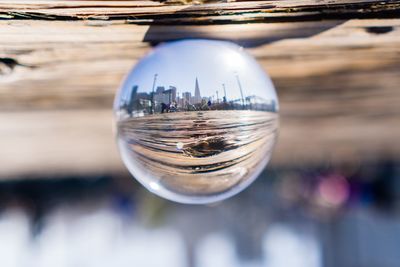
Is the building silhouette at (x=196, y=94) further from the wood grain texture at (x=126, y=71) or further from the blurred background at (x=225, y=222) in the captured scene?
the blurred background at (x=225, y=222)

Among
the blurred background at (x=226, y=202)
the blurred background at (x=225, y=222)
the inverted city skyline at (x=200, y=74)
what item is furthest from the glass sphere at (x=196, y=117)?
the blurred background at (x=225, y=222)

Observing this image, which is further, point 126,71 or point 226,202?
point 226,202

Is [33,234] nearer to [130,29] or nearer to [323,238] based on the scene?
[323,238]

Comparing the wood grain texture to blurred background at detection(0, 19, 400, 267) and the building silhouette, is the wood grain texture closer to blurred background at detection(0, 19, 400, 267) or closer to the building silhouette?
blurred background at detection(0, 19, 400, 267)

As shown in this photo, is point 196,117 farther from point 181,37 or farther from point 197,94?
point 181,37

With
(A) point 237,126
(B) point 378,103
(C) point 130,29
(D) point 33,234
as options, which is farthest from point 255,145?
(D) point 33,234

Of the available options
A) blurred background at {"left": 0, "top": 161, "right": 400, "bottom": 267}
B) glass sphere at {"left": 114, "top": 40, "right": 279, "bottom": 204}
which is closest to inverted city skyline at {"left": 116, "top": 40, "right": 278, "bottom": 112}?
glass sphere at {"left": 114, "top": 40, "right": 279, "bottom": 204}

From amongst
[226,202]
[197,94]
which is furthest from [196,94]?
[226,202]
